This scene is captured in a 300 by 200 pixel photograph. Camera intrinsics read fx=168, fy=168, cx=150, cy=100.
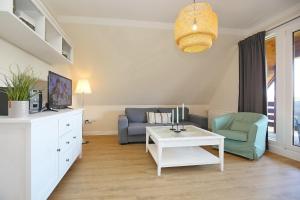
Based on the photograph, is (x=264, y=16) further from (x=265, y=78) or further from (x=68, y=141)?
(x=68, y=141)

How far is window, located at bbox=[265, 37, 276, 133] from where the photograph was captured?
125 inches

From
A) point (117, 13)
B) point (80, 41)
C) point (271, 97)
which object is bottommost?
point (271, 97)

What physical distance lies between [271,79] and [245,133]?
128 cm

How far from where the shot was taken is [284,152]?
2863mm

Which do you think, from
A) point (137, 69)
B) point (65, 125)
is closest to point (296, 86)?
point (137, 69)

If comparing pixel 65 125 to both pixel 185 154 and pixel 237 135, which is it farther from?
pixel 237 135

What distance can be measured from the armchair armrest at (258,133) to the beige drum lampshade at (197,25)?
1.62m

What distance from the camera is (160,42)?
3.56m

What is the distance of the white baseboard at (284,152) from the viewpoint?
2.67 meters

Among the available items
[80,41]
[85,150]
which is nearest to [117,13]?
[80,41]

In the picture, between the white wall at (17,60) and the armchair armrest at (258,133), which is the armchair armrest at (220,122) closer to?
the armchair armrest at (258,133)

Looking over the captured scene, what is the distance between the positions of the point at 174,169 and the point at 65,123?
1543mm

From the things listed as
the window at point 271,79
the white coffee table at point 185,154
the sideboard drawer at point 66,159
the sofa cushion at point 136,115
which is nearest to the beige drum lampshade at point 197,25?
the white coffee table at point 185,154

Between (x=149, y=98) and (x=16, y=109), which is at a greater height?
(x=149, y=98)
